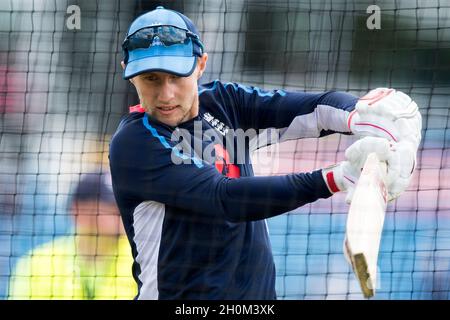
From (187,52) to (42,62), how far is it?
2794 millimetres

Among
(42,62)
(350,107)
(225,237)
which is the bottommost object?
(225,237)

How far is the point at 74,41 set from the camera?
5.36 meters

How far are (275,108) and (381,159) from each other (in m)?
0.62

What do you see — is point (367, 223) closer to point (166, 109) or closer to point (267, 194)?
point (267, 194)

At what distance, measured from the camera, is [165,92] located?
9.11 ft

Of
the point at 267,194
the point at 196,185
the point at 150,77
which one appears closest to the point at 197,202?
the point at 196,185

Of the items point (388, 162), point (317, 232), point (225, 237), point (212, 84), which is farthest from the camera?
point (317, 232)

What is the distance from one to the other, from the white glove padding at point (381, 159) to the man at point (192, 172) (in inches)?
3.1

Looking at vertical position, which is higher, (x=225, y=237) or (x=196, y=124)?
(x=196, y=124)

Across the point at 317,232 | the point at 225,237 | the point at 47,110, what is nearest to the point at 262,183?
the point at 225,237

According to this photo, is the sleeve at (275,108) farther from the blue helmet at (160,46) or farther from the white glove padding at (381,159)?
the white glove padding at (381,159)

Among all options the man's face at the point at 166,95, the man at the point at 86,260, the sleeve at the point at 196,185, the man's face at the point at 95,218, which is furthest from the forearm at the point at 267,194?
the man's face at the point at 95,218

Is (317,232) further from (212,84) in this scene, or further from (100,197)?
(212,84)

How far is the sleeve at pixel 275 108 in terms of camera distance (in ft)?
9.89
